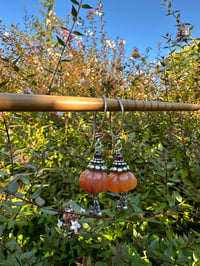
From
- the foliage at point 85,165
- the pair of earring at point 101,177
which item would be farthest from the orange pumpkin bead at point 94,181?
the foliage at point 85,165

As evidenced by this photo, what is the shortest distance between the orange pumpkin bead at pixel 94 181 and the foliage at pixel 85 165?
0.61ft

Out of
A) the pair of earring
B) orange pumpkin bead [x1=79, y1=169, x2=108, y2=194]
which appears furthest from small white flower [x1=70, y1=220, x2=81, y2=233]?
orange pumpkin bead [x1=79, y1=169, x2=108, y2=194]

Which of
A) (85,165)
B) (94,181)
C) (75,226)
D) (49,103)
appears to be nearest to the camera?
(49,103)

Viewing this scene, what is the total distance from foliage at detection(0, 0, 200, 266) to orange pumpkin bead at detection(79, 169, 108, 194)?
0.19 m

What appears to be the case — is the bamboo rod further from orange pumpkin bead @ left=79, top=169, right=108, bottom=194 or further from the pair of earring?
orange pumpkin bead @ left=79, top=169, right=108, bottom=194

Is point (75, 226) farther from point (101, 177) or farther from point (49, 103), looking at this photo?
point (49, 103)

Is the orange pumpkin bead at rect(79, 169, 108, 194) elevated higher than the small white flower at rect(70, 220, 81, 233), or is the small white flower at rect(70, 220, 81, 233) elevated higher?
the orange pumpkin bead at rect(79, 169, 108, 194)

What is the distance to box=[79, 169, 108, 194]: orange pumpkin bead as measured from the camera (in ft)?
1.59

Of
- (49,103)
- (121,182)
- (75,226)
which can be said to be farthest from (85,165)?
(49,103)

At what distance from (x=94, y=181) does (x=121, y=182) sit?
10 cm

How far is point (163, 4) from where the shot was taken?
1404 millimetres

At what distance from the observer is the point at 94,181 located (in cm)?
48

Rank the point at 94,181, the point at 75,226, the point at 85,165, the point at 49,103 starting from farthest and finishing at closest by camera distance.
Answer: the point at 85,165 < the point at 75,226 < the point at 94,181 < the point at 49,103

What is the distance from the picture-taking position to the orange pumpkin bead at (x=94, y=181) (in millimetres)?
485
